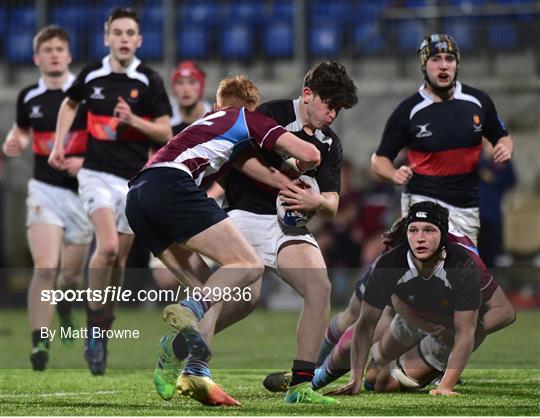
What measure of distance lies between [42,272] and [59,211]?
A: 21.6 inches

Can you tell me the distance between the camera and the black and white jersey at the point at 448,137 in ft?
27.4

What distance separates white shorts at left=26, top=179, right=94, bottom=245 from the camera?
963cm

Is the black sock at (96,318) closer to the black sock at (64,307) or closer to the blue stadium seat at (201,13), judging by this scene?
the black sock at (64,307)

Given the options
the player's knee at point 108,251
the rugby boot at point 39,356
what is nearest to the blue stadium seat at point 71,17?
the player's knee at point 108,251

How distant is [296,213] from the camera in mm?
6715

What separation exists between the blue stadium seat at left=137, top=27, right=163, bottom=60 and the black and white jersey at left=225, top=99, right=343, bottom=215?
11.2 meters

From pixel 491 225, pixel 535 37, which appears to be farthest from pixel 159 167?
pixel 535 37

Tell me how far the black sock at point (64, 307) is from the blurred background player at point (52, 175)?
43cm

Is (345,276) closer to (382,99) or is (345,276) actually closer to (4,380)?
(382,99)

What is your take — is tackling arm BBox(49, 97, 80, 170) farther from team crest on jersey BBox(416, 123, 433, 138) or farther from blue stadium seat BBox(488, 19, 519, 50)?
blue stadium seat BBox(488, 19, 519, 50)

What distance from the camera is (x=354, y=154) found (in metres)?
17.2

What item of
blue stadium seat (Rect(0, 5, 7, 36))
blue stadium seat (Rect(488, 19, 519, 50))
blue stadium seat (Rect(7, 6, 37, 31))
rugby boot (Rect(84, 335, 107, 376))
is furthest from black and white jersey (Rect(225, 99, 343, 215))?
blue stadium seat (Rect(0, 5, 7, 36))

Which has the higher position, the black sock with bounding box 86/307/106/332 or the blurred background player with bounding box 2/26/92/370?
the blurred background player with bounding box 2/26/92/370

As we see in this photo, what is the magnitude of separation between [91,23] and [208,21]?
5.50 feet
